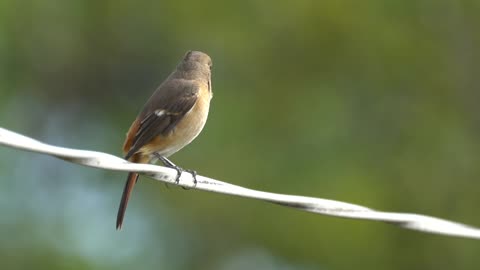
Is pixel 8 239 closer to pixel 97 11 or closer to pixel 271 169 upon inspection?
pixel 271 169

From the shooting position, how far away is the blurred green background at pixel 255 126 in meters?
14.4

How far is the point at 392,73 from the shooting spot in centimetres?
1905

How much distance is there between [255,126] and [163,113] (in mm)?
9352

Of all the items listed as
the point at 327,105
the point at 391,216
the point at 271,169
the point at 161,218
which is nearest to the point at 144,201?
the point at 161,218

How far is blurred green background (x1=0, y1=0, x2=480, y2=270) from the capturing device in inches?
567

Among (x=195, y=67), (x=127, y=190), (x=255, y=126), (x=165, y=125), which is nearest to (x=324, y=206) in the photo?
(x=127, y=190)

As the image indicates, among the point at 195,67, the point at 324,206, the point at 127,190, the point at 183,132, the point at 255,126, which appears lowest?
the point at 255,126

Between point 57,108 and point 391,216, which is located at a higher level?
point 391,216

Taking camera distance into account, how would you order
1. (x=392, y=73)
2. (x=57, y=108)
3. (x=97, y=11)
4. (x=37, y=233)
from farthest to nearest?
(x=392, y=73), (x=97, y=11), (x=57, y=108), (x=37, y=233)

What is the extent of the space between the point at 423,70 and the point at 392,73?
2.20 ft

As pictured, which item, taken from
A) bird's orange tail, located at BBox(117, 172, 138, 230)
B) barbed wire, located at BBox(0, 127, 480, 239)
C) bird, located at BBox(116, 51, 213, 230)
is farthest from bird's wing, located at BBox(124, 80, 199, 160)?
barbed wire, located at BBox(0, 127, 480, 239)

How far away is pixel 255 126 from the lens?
53.7 ft

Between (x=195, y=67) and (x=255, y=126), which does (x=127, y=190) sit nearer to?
(x=195, y=67)

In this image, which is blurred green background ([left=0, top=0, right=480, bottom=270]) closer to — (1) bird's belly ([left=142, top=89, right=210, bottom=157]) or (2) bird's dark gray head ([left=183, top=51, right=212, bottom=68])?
(2) bird's dark gray head ([left=183, top=51, right=212, bottom=68])
